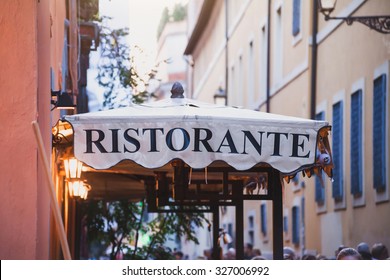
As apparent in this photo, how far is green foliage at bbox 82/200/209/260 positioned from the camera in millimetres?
15359

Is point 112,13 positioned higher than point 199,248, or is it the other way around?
point 112,13

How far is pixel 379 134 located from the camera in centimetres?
1305

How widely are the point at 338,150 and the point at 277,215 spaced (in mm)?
6936

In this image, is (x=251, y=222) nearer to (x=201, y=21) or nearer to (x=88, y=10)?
(x=88, y=10)

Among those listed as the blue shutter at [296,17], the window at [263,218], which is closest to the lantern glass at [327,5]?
the blue shutter at [296,17]

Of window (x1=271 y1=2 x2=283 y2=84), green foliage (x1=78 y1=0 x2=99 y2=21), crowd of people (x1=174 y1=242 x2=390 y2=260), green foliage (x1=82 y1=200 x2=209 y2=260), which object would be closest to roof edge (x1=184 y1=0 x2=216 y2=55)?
window (x1=271 y1=2 x2=283 y2=84)

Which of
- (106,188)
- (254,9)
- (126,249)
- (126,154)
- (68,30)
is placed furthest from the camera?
(254,9)

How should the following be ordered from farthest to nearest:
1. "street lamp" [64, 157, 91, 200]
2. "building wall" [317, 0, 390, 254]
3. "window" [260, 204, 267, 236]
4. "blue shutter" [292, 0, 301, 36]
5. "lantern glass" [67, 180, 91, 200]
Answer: "window" [260, 204, 267, 236]
"blue shutter" [292, 0, 301, 36]
"building wall" [317, 0, 390, 254]
"lantern glass" [67, 180, 91, 200]
"street lamp" [64, 157, 91, 200]

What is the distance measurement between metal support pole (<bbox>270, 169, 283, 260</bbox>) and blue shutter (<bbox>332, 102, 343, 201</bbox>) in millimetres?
6322

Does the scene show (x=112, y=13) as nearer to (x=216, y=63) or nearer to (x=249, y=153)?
(x=249, y=153)

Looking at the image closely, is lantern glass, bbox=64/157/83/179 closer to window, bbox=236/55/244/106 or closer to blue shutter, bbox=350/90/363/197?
blue shutter, bbox=350/90/363/197

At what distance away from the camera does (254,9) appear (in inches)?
890

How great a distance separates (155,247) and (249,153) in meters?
7.81
